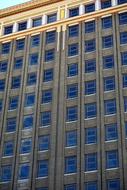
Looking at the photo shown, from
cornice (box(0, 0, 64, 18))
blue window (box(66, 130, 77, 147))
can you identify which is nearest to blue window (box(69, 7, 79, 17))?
cornice (box(0, 0, 64, 18))

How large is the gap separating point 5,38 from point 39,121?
49.8ft

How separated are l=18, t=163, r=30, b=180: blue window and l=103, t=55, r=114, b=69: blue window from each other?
14.5 m

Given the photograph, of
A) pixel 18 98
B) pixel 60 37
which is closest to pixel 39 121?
pixel 18 98

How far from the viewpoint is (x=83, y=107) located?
50.5 metres

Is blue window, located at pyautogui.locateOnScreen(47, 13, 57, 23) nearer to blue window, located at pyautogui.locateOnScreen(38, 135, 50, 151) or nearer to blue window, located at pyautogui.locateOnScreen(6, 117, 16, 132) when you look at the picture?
blue window, located at pyautogui.locateOnScreen(6, 117, 16, 132)

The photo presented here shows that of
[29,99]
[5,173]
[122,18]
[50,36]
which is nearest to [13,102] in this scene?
[29,99]

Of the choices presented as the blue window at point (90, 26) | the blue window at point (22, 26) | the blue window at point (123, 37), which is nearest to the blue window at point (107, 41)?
the blue window at point (123, 37)

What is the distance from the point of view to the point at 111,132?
156ft

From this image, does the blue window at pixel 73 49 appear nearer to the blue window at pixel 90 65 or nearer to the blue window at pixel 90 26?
the blue window at pixel 90 65

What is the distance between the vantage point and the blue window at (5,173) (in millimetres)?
48719

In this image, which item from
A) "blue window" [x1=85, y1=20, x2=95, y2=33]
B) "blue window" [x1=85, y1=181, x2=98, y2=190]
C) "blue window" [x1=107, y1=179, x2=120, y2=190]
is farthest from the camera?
"blue window" [x1=85, y1=20, x2=95, y2=33]

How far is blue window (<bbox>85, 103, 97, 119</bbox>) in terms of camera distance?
49625 millimetres

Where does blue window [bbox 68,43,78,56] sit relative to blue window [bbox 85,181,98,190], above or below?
above

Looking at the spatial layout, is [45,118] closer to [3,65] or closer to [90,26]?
[3,65]
